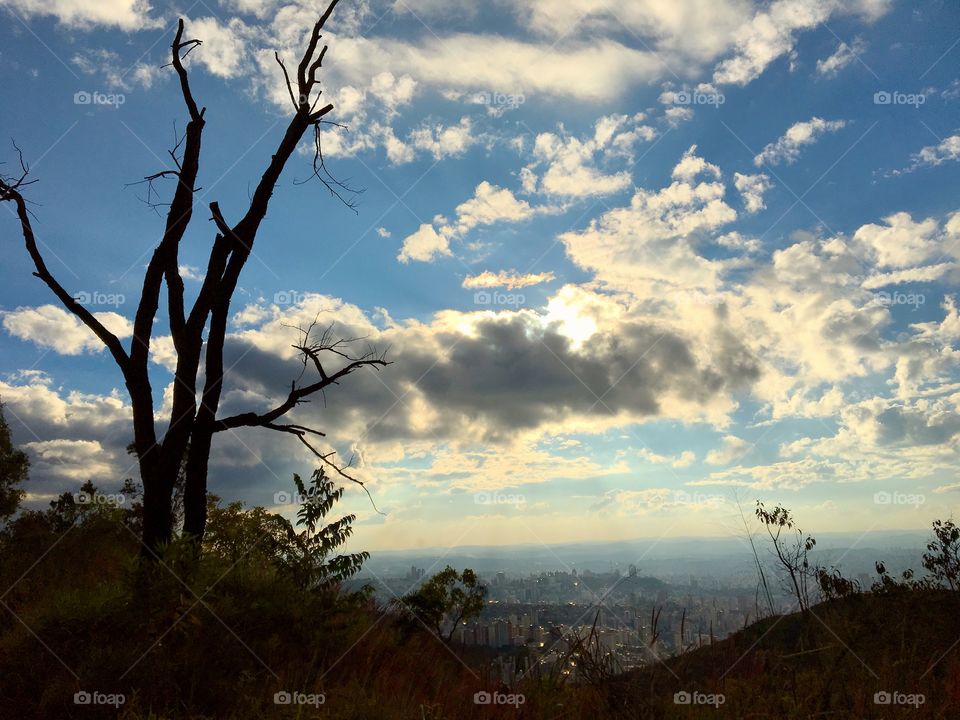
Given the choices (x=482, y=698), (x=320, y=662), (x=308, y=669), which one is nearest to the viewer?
(x=482, y=698)

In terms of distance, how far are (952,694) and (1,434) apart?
32.9m

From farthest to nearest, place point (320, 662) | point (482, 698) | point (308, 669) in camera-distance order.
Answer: point (320, 662) < point (308, 669) < point (482, 698)

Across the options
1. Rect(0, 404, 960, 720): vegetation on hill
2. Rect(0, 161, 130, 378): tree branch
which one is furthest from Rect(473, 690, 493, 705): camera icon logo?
Rect(0, 161, 130, 378): tree branch

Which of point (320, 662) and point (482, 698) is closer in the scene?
point (482, 698)

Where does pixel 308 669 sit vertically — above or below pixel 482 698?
above

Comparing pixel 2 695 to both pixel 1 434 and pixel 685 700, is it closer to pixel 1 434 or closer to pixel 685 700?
pixel 685 700

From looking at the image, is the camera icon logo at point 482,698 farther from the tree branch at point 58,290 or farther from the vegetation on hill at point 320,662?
the tree branch at point 58,290

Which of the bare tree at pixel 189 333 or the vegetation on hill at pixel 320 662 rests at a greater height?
the bare tree at pixel 189 333

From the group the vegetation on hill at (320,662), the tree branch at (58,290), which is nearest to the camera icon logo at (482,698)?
the vegetation on hill at (320,662)

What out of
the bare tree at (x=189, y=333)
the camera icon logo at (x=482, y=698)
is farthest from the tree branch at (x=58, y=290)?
the camera icon logo at (x=482, y=698)

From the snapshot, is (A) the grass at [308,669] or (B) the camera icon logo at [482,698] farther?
(B) the camera icon logo at [482,698]

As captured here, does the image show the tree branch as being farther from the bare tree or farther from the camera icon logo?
the camera icon logo

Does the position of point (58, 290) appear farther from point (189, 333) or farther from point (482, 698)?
point (482, 698)

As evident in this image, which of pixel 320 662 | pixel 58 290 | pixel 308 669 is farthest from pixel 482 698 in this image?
pixel 58 290
